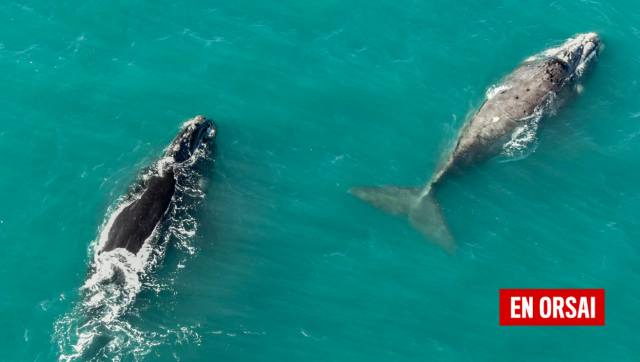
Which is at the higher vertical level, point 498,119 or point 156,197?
point 498,119

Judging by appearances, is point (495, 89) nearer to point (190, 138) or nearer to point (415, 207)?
point (415, 207)

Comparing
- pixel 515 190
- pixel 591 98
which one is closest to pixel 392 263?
pixel 515 190

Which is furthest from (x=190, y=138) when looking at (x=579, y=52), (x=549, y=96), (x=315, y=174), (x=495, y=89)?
(x=579, y=52)

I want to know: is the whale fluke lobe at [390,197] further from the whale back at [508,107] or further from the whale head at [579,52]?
the whale head at [579,52]

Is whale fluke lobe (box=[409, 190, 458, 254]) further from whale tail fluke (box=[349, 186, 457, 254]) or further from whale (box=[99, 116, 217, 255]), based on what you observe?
whale (box=[99, 116, 217, 255])

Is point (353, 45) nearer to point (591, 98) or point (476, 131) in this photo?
point (476, 131)

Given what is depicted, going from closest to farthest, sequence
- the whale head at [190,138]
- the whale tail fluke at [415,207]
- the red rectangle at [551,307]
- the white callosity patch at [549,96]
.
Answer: the red rectangle at [551,307]
the whale tail fluke at [415,207]
the whale head at [190,138]
the white callosity patch at [549,96]

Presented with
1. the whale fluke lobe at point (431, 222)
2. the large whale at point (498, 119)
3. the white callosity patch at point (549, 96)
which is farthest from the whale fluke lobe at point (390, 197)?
the white callosity patch at point (549, 96)
